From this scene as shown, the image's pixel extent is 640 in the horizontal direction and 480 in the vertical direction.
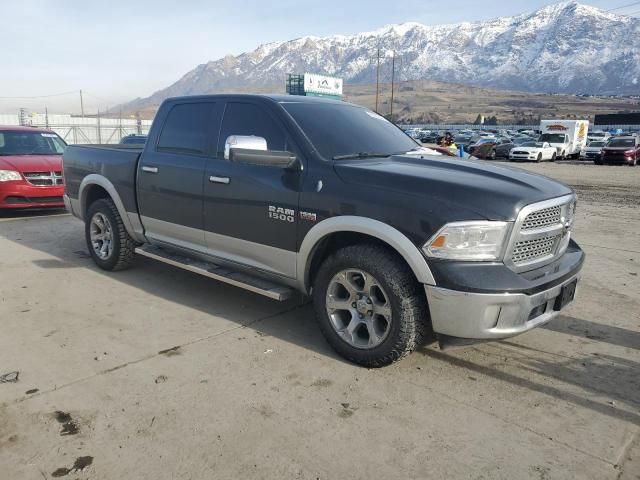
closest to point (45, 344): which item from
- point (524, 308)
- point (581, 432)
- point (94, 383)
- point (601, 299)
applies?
point (94, 383)

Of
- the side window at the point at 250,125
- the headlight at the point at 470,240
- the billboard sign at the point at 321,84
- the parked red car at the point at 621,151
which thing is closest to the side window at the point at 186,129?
the side window at the point at 250,125

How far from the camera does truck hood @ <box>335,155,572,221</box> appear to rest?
3.27 meters

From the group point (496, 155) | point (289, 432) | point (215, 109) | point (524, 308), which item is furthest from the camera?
point (496, 155)

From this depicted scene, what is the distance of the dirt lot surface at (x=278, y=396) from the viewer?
8.96 ft

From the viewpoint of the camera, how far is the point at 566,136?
34406 mm

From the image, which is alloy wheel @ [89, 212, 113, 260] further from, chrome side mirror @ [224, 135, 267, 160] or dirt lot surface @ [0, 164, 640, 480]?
chrome side mirror @ [224, 135, 267, 160]

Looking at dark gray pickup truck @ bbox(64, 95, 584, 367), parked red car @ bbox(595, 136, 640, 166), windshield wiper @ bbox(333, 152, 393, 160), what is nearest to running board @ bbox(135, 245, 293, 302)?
dark gray pickup truck @ bbox(64, 95, 584, 367)

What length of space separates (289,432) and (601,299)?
3806 mm

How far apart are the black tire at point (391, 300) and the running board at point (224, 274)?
501mm

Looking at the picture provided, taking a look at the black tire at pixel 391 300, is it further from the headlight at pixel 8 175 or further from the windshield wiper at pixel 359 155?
the headlight at pixel 8 175

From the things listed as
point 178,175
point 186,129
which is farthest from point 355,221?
point 186,129

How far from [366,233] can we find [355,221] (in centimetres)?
11

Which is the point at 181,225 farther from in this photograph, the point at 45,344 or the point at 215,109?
the point at 45,344

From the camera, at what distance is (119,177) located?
18.2ft
